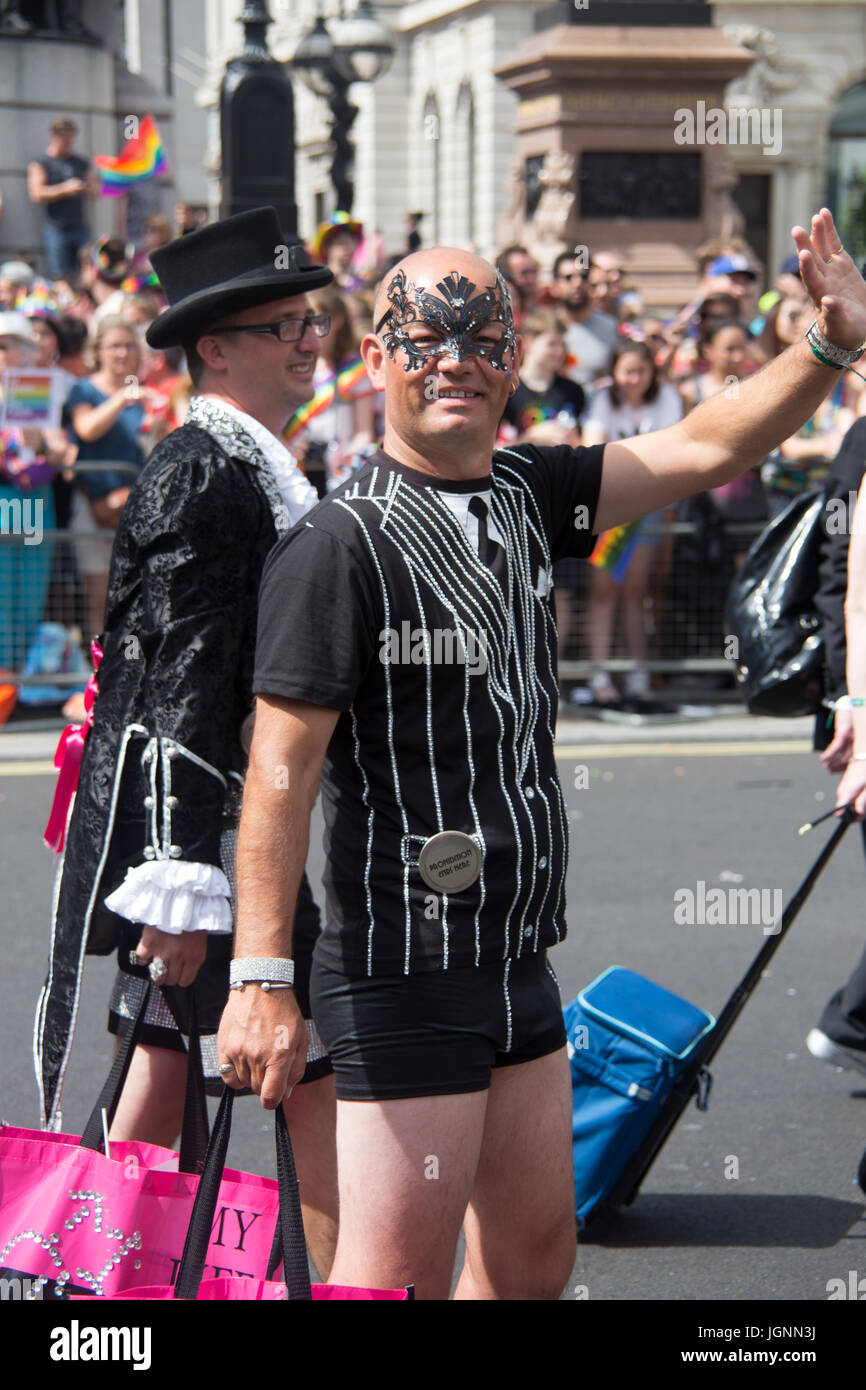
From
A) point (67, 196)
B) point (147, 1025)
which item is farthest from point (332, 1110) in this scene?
point (67, 196)

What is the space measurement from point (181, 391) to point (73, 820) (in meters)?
5.80

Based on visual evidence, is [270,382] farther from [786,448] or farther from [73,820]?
[786,448]

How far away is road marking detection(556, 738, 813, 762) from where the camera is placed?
29.9 feet

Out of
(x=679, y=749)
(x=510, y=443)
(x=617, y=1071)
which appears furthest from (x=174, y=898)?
(x=510, y=443)

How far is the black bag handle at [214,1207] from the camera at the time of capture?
258 centimetres

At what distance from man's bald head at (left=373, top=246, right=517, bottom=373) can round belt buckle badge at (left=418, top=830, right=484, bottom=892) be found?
2.36 feet

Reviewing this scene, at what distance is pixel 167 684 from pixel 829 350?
1.28 metres

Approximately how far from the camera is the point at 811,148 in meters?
43.7

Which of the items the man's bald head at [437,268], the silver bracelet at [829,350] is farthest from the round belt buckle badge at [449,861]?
the silver bracelet at [829,350]

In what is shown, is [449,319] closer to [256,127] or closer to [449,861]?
[449,861]

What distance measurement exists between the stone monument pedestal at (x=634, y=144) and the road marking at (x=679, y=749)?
335 inches

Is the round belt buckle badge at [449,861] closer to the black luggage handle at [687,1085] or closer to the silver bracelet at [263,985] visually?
the silver bracelet at [263,985]

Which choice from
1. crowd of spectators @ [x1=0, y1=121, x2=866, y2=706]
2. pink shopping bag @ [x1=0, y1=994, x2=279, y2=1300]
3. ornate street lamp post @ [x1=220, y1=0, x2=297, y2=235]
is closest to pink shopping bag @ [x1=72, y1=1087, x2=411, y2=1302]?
pink shopping bag @ [x1=0, y1=994, x2=279, y2=1300]

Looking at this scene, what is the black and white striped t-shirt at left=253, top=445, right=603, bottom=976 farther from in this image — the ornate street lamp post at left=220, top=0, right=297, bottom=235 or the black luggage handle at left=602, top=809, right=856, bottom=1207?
the ornate street lamp post at left=220, top=0, right=297, bottom=235
